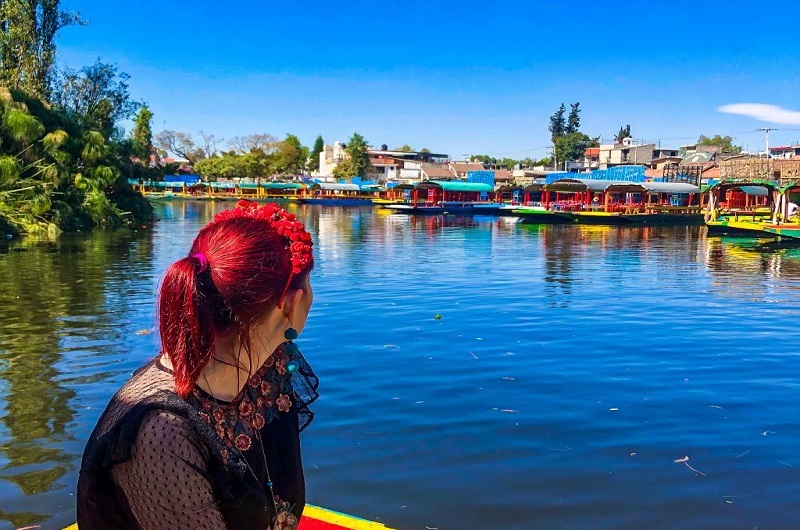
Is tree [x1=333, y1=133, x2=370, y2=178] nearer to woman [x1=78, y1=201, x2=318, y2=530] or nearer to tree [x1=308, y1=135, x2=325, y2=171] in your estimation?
tree [x1=308, y1=135, x2=325, y2=171]

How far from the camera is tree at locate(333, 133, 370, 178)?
285ft

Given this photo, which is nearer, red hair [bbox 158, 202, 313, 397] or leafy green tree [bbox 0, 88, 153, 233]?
red hair [bbox 158, 202, 313, 397]

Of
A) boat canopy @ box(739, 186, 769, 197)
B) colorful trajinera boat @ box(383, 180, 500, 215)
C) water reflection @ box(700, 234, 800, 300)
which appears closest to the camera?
water reflection @ box(700, 234, 800, 300)

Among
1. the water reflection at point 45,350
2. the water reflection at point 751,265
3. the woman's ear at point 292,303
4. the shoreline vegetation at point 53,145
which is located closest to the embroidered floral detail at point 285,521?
the woman's ear at point 292,303

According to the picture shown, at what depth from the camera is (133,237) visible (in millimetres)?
27328

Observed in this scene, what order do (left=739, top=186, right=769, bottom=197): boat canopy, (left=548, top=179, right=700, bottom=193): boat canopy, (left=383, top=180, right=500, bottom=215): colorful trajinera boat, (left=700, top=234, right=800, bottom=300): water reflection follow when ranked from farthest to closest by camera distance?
(left=383, top=180, right=500, bottom=215): colorful trajinera boat
(left=739, top=186, right=769, bottom=197): boat canopy
(left=548, top=179, right=700, bottom=193): boat canopy
(left=700, top=234, right=800, bottom=300): water reflection

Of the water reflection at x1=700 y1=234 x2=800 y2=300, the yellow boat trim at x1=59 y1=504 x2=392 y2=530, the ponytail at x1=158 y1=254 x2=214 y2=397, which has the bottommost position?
the water reflection at x1=700 y1=234 x2=800 y2=300

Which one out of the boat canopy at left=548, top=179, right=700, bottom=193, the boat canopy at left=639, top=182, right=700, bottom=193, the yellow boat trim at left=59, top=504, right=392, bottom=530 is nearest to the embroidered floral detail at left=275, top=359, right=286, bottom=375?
the yellow boat trim at left=59, top=504, right=392, bottom=530

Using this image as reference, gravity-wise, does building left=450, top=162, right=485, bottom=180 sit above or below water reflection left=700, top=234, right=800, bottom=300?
above

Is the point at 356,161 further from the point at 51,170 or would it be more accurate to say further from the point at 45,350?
the point at 45,350

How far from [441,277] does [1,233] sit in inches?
624

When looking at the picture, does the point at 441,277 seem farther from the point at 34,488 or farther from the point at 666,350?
the point at 34,488

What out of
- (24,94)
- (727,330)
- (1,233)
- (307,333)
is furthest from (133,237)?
(727,330)

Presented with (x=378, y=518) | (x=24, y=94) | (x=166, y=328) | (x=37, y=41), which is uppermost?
(x=37, y=41)
